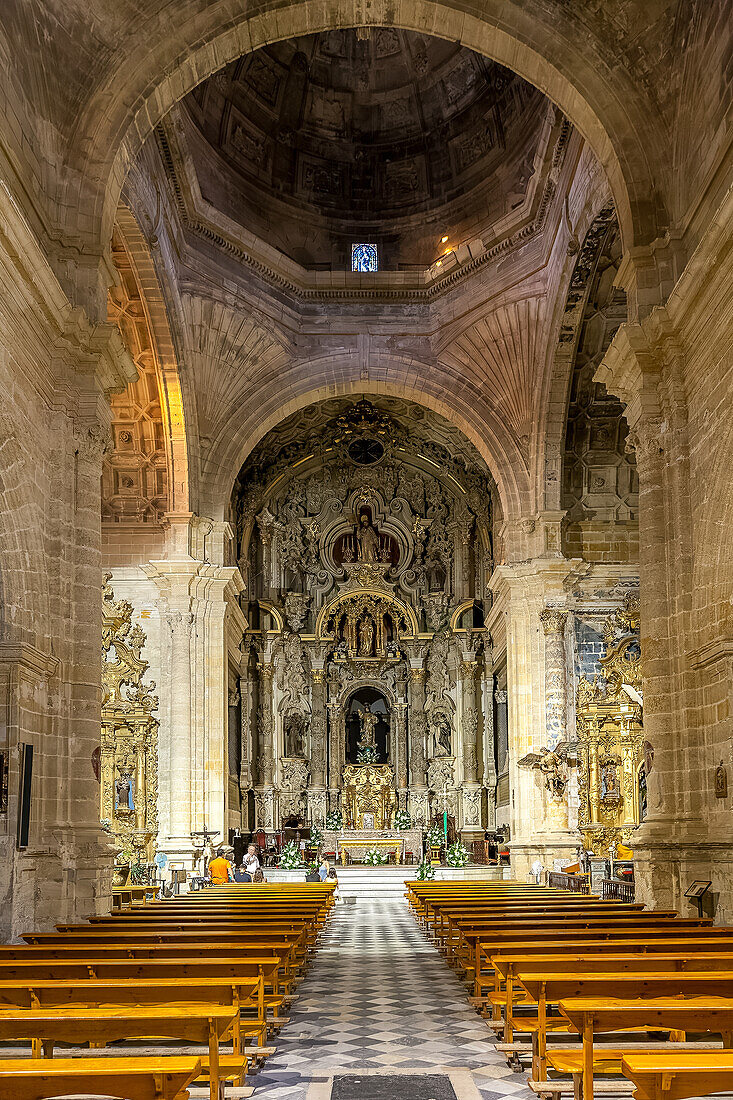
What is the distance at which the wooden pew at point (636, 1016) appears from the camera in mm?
Answer: 5148

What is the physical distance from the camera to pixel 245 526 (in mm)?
30969

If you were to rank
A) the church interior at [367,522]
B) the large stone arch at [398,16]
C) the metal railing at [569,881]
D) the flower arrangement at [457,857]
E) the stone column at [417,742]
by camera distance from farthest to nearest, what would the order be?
the stone column at [417,742], the flower arrangement at [457,857], the metal railing at [569,881], the large stone arch at [398,16], the church interior at [367,522]

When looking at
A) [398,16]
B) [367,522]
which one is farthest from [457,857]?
[398,16]

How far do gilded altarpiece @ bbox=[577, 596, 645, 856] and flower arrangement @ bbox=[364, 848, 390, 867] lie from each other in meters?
6.31

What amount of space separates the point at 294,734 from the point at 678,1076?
28.6 meters

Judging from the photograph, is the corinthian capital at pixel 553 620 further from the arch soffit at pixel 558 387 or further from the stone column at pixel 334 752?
the stone column at pixel 334 752

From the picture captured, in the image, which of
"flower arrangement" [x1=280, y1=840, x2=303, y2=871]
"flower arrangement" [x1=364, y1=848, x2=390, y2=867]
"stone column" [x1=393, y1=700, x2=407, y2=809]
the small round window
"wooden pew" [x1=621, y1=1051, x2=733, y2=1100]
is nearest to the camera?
"wooden pew" [x1=621, y1=1051, x2=733, y2=1100]

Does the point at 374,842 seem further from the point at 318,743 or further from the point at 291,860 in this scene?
the point at 318,743

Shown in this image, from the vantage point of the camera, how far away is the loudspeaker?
10977 mm

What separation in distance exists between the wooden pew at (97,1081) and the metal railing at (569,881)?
1339 centimetres

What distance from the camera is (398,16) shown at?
562 inches

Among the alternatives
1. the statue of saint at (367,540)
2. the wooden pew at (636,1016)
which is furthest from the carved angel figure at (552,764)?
the wooden pew at (636,1016)

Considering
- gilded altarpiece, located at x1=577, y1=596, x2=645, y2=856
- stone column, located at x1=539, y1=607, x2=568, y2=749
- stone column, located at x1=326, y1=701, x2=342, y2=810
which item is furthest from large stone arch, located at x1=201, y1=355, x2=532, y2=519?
stone column, located at x1=326, y1=701, x2=342, y2=810

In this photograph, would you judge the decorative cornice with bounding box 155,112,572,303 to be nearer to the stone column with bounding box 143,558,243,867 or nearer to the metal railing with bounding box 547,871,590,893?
the stone column with bounding box 143,558,243,867
